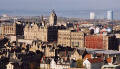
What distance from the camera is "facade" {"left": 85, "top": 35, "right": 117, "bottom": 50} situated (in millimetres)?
90812

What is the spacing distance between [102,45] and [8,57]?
108 ft

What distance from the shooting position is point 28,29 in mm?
107312

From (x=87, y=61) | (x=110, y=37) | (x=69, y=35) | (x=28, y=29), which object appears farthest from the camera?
(x=28, y=29)

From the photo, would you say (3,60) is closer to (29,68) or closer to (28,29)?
(29,68)

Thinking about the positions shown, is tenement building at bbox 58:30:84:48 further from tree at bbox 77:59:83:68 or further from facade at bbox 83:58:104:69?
facade at bbox 83:58:104:69

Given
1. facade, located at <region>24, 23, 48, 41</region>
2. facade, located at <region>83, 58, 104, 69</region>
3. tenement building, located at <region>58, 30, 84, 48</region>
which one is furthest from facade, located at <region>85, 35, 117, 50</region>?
facade, located at <region>83, 58, 104, 69</region>

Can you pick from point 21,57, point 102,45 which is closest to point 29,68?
point 21,57

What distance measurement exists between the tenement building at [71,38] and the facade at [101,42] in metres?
1.50

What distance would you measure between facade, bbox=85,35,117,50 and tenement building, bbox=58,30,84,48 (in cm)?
150

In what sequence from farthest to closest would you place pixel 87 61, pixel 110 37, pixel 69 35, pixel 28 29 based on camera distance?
pixel 28 29 < pixel 69 35 < pixel 110 37 < pixel 87 61

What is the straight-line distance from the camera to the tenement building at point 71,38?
95438 mm

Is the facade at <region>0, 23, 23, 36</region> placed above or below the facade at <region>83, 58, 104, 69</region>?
below

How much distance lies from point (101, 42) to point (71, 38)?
8.25 metres

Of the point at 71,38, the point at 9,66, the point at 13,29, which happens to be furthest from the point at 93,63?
the point at 13,29
